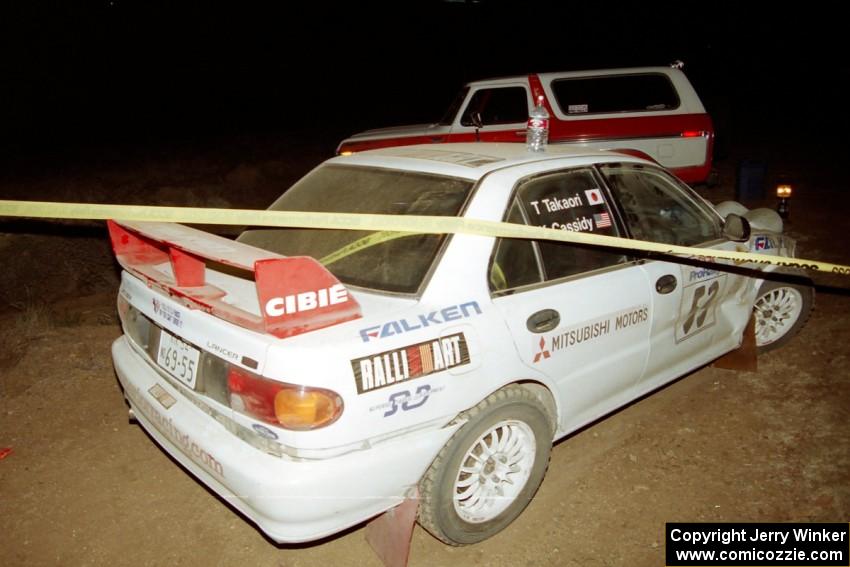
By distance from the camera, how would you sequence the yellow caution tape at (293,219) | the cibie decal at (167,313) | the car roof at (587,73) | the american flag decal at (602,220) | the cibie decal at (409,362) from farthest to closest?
the car roof at (587,73)
the american flag decal at (602,220)
the cibie decal at (167,313)
the yellow caution tape at (293,219)
the cibie decal at (409,362)

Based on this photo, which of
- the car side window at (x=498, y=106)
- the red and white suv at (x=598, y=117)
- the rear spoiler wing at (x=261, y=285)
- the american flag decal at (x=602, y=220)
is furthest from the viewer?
the car side window at (x=498, y=106)

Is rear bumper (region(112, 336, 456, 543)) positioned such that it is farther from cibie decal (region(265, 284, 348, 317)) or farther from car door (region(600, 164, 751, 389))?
car door (region(600, 164, 751, 389))

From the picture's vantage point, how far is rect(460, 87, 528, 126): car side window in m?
8.61

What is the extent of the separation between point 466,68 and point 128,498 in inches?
1431

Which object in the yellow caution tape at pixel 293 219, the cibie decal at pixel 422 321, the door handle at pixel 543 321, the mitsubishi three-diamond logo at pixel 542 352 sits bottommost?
the mitsubishi three-diamond logo at pixel 542 352

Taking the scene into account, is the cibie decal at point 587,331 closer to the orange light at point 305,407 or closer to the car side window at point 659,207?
the car side window at point 659,207

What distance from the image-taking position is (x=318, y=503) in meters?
2.22

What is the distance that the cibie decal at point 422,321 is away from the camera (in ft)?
7.49

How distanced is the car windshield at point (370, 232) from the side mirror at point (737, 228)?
5.86 feet

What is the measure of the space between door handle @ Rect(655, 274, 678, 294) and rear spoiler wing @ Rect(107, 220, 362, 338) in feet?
5.81

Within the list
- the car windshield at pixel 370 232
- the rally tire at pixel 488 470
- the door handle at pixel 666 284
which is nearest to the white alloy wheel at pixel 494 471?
the rally tire at pixel 488 470

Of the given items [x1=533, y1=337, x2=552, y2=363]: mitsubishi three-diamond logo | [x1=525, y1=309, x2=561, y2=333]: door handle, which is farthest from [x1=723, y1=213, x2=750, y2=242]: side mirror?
[x1=533, y1=337, x2=552, y2=363]: mitsubishi three-diamond logo

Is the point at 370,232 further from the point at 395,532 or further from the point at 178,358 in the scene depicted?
the point at 395,532

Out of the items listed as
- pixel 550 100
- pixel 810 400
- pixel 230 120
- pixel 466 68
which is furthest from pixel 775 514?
pixel 466 68
